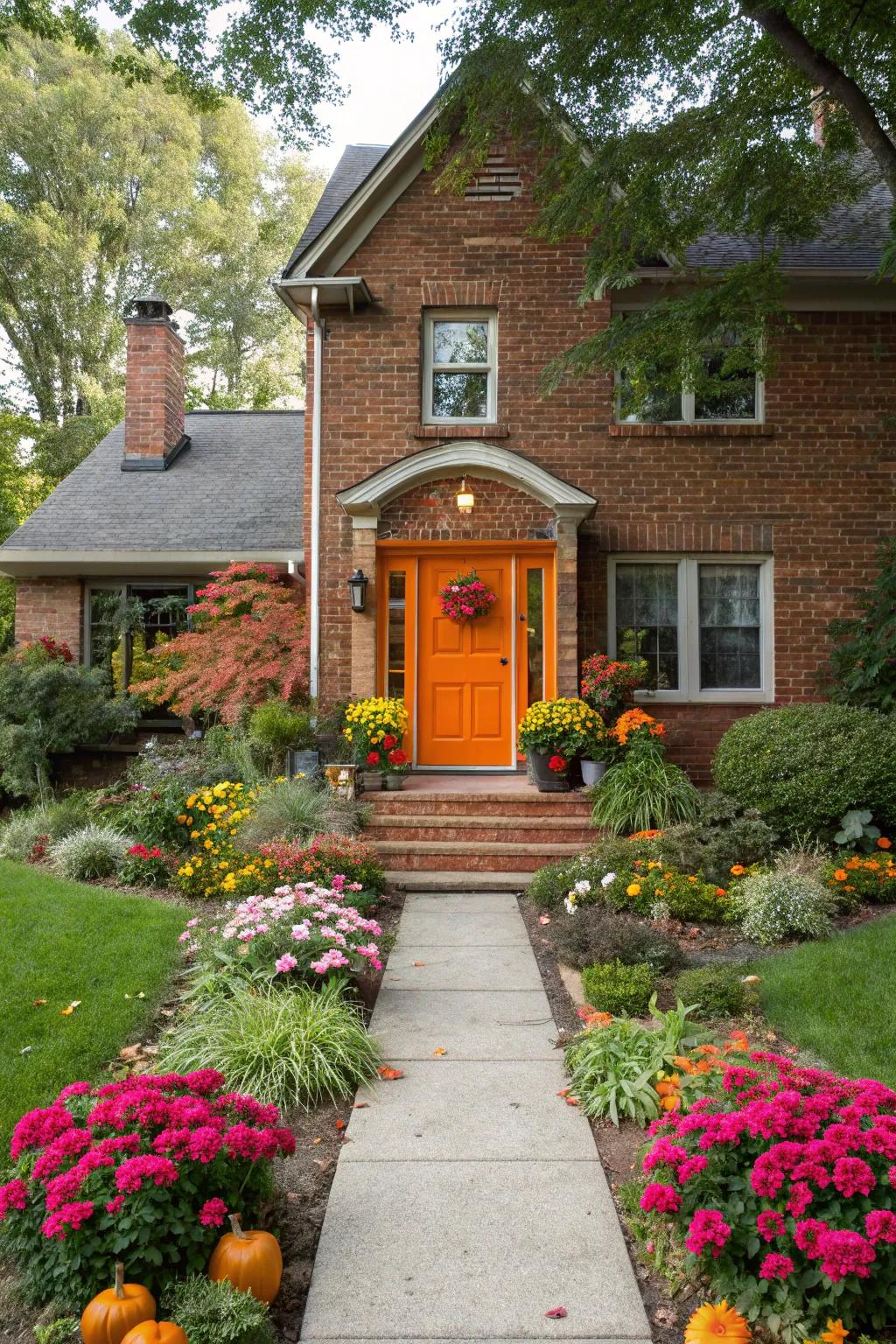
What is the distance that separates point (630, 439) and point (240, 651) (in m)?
4.77

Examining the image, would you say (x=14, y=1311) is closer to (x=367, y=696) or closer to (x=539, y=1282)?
(x=539, y=1282)

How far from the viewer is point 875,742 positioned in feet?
24.0

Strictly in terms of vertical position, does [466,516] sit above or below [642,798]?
above

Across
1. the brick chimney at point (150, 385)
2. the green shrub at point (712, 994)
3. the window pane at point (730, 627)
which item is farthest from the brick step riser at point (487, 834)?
the brick chimney at point (150, 385)

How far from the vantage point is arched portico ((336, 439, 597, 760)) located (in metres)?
9.14

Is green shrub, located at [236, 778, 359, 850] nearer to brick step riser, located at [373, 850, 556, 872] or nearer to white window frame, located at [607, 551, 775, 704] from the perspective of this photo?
brick step riser, located at [373, 850, 556, 872]

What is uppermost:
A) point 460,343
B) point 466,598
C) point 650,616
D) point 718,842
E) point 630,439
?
point 460,343

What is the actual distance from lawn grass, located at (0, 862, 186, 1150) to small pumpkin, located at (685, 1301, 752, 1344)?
2412 millimetres

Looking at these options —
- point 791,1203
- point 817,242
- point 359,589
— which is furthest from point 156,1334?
point 817,242

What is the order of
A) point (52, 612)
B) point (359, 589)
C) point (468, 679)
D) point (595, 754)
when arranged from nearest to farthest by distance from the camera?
1. point (595, 754)
2. point (359, 589)
3. point (468, 679)
4. point (52, 612)

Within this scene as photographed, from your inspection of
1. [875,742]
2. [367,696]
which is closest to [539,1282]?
[875,742]

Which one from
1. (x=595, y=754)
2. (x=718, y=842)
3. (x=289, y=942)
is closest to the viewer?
(x=289, y=942)

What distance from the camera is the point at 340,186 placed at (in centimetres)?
1159

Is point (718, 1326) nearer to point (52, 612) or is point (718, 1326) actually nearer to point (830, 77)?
point (830, 77)
